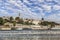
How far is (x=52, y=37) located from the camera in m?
28.2

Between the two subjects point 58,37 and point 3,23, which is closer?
point 58,37

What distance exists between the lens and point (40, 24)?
5156cm

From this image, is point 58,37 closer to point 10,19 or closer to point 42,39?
point 42,39

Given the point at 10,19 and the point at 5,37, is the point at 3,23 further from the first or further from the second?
the point at 5,37

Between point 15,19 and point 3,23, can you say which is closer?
point 3,23

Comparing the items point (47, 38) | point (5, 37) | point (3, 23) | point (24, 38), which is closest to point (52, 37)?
point (47, 38)

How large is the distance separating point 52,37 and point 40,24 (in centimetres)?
2335

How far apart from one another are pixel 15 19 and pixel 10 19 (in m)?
2.04

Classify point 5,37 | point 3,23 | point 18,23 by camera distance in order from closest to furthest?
point 5,37
point 3,23
point 18,23

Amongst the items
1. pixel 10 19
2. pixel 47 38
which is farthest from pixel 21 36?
pixel 10 19

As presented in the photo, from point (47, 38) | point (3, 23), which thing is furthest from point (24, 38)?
point (3, 23)

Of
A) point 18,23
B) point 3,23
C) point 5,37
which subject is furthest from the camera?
point 18,23

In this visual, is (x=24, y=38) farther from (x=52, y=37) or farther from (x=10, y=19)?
(x=10, y=19)

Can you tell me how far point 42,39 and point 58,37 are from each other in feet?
6.03
